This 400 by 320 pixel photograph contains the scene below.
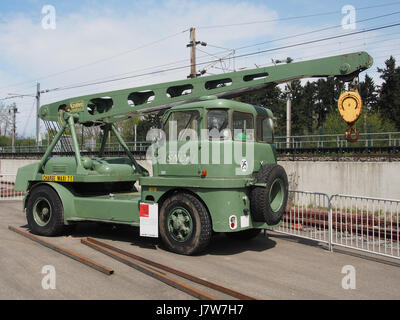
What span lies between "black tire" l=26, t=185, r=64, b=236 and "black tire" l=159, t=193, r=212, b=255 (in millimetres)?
2772

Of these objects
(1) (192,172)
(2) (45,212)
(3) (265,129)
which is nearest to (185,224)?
(1) (192,172)

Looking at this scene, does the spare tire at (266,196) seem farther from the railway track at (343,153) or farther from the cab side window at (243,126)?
the railway track at (343,153)

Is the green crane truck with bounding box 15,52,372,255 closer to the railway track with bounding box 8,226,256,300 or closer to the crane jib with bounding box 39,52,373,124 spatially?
the crane jib with bounding box 39,52,373,124

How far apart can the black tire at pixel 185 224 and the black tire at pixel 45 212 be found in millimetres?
2772

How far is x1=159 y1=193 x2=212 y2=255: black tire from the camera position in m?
6.78

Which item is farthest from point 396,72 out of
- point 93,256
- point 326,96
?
point 93,256

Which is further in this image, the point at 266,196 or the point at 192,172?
the point at 192,172

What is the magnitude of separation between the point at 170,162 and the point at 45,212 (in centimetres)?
369

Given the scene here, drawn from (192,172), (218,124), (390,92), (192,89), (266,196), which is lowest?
(266,196)

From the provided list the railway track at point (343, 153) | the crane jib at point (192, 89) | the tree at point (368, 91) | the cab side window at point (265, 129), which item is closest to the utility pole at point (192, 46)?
the railway track at point (343, 153)

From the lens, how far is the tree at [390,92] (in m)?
50.2

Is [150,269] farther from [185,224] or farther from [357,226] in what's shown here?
[357,226]

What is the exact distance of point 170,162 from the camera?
7340 mm
